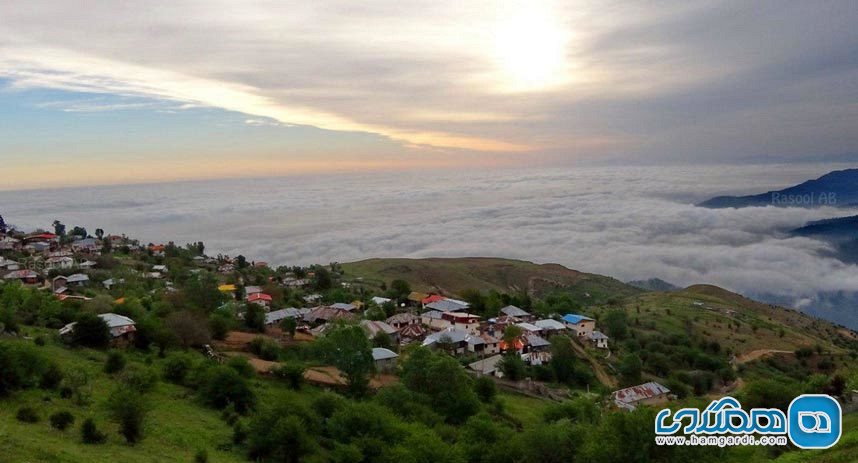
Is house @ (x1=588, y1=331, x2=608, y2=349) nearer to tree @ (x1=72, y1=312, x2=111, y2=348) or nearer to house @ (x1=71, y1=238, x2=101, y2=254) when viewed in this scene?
tree @ (x1=72, y1=312, x2=111, y2=348)

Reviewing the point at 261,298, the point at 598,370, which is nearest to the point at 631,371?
the point at 598,370

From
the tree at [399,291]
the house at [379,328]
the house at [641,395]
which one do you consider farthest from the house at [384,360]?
the tree at [399,291]

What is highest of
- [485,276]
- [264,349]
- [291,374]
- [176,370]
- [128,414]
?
[128,414]

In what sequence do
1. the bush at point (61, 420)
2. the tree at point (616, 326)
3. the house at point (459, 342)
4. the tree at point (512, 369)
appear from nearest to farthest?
the bush at point (61, 420)
the tree at point (512, 369)
the house at point (459, 342)
the tree at point (616, 326)

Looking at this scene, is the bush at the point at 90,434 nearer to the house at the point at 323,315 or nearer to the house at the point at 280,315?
the house at the point at 280,315

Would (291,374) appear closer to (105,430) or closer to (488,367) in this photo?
(105,430)

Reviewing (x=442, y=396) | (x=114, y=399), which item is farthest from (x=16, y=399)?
(x=442, y=396)
